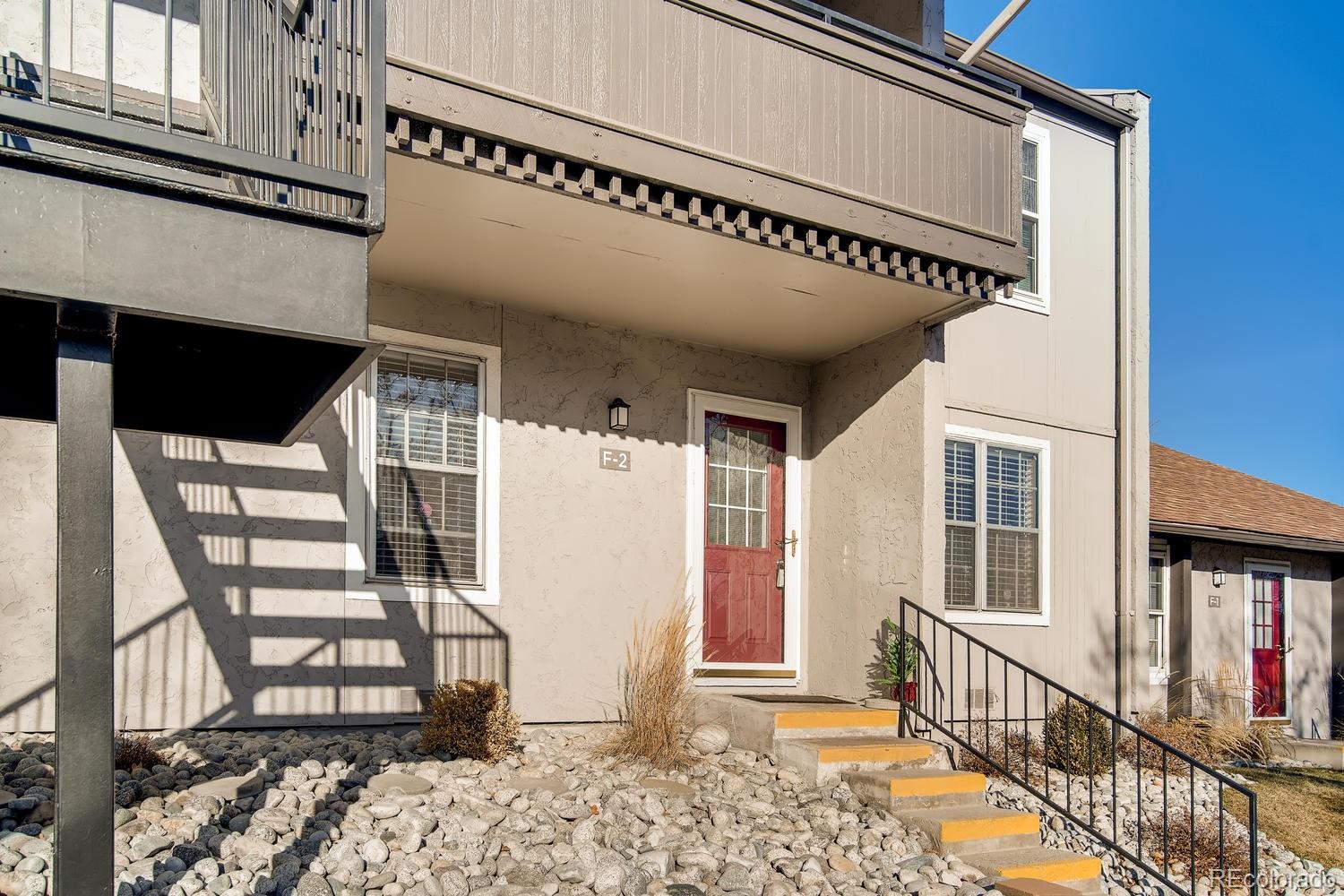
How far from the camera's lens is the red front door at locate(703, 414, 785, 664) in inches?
300

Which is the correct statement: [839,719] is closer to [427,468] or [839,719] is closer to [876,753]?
[876,753]

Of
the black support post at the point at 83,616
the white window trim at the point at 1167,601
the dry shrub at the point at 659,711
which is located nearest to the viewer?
the black support post at the point at 83,616

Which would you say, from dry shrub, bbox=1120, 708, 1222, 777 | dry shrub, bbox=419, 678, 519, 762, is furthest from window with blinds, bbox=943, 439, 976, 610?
dry shrub, bbox=419, 678, 519, 762

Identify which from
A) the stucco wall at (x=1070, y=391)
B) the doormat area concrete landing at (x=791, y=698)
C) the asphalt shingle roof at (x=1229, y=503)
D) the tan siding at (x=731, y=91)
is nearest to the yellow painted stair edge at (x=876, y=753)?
the doormat area concrete landing at (x=791, y=698)

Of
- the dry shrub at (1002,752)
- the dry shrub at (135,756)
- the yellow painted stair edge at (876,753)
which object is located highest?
the dry shrub at (135,756)

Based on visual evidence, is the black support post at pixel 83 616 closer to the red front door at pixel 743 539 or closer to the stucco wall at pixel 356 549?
the stucco wall at pixel 356 549

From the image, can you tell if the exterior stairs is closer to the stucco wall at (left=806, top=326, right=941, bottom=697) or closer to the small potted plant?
the small potted plant

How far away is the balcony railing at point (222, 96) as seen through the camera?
250 centimetres

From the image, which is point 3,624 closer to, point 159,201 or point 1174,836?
point 159,201

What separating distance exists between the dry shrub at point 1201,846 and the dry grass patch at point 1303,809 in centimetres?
46

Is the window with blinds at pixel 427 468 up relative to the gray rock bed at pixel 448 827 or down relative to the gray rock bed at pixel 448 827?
up

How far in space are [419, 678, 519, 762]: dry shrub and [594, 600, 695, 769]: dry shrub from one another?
0.64 m

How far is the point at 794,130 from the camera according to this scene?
5820 millimetres

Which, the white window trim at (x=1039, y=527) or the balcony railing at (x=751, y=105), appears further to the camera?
the white window trim at (x=1039, y=527)
